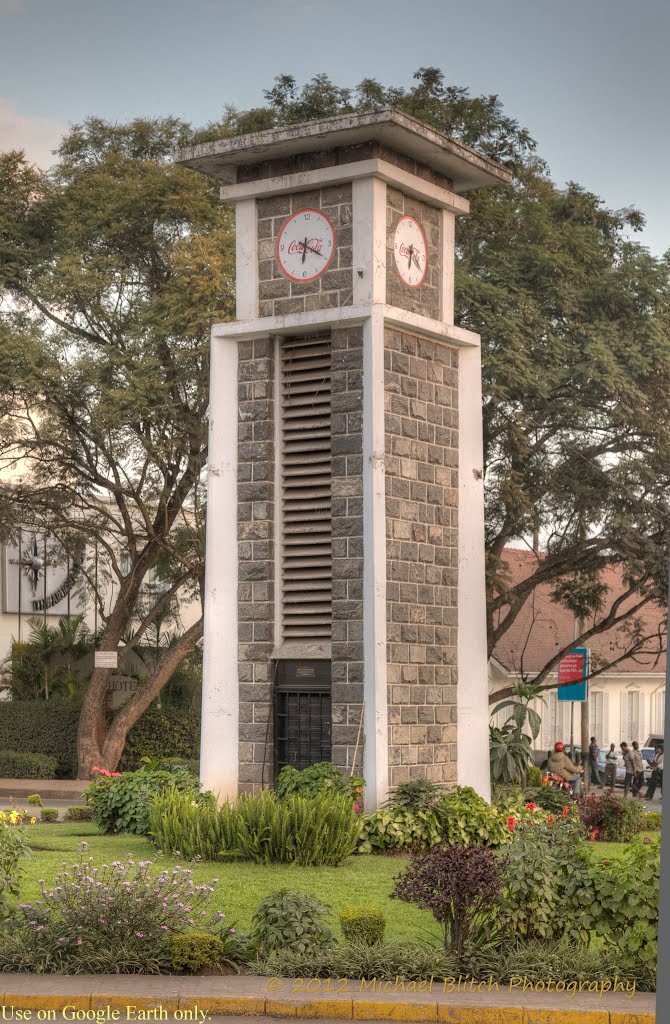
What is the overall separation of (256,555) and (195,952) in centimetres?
783

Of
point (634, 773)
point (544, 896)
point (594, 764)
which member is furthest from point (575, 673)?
point (544, 896)

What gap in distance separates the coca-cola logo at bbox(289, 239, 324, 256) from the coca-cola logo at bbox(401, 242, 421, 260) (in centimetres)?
92

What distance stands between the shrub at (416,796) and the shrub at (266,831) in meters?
1.08

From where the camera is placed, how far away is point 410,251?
16.8 metres

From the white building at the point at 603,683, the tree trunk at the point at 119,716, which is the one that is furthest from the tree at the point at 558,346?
the white building at the point at 603,683

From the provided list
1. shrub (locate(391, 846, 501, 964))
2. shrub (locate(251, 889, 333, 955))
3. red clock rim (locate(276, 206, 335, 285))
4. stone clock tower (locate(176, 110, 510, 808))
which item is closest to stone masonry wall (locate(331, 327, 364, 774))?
stone clock tower (locate(176, 110, 510, 808))

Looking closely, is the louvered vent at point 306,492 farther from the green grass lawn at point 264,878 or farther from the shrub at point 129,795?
the green grass lawn at point 264,878

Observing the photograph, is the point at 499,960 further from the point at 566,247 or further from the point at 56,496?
the point at 56,496

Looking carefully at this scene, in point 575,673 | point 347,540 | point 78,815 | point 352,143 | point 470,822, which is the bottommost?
point 78,815

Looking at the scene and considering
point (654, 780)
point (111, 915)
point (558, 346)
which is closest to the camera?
point (111, 915)

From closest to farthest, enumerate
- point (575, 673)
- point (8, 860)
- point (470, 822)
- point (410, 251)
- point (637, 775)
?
point (8, 860) < point (470, 822) < point (410, 251) < point (575, 673) < point (637, 775)

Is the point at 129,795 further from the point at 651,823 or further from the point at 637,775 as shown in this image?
the point at 637,775

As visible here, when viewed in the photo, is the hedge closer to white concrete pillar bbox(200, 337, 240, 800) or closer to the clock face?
white concrete pillar bbox(200, 337, 240, 800)

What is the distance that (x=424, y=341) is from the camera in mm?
16891
